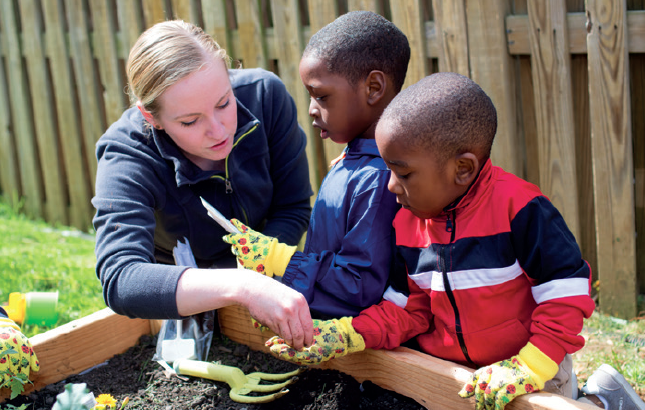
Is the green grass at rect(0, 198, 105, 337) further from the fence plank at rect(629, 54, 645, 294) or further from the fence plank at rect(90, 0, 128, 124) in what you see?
the fence plank at rect(629, 54, 645, 294)

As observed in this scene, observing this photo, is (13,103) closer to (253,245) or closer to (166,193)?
(166,193)

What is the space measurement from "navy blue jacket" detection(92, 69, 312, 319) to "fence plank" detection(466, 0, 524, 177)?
967 mm

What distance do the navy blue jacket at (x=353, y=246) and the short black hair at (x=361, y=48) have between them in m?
0.24

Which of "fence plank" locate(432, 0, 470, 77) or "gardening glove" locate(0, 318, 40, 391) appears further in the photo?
"fence plank" locate(432, 0, 470, 77)

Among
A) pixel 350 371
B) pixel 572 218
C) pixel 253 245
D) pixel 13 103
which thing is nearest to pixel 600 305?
pixel 572 218

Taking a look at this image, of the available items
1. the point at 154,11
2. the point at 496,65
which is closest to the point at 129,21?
the point at 154,11

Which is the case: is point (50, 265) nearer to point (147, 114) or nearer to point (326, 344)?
point (147, 114)

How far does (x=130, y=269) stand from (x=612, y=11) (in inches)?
87.6

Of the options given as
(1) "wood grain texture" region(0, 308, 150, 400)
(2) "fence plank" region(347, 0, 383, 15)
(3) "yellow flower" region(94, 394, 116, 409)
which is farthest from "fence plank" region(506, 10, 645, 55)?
(3) "yellow flower" region(94, 394, 116, 409)

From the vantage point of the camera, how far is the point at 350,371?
6.60 ft

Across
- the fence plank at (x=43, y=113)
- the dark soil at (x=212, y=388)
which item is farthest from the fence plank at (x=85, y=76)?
the dark soil at (x=212, y=388)

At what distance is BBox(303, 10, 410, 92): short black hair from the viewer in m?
1.93

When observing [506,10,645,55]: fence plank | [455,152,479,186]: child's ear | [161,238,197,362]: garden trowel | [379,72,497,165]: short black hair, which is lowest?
[161,238,197,362]: garden trowel

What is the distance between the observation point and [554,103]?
2.85m
